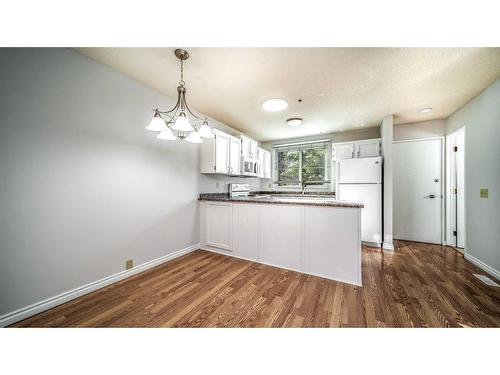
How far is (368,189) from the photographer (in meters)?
3.26

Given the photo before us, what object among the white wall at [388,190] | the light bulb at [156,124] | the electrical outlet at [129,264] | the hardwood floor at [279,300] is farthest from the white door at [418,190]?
the electrical outlet at [129,264]

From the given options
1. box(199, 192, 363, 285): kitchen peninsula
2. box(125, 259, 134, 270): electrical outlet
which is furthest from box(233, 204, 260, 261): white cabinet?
box(125, 259, 134, 270): electrical outlet

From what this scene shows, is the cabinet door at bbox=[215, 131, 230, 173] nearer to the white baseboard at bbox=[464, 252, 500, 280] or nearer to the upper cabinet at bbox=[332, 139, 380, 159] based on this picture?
the upper cabinet at bbox=[332, 139, 380, 159]

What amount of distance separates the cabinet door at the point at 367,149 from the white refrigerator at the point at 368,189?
0.34 m

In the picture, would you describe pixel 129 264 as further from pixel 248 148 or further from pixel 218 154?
pixel 248 148

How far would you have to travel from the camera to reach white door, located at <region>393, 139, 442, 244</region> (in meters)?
3.36

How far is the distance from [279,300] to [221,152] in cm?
237

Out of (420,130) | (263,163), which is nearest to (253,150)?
(263,163)

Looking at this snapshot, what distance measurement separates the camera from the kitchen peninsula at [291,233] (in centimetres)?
196

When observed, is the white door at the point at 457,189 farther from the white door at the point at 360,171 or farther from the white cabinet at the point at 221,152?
the white cabinet at the point at 221,152
